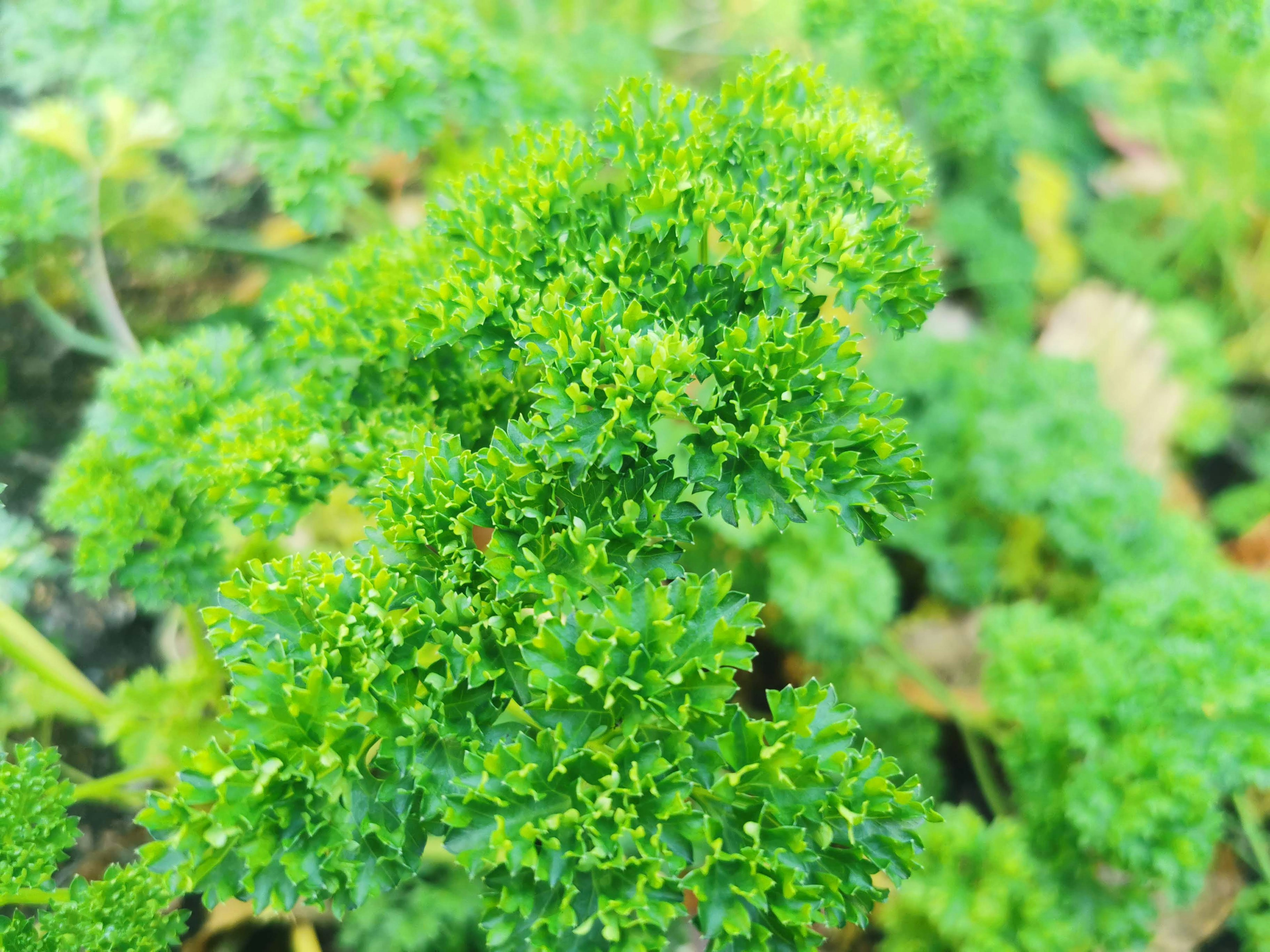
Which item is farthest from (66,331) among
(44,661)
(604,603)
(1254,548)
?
(1254,548)

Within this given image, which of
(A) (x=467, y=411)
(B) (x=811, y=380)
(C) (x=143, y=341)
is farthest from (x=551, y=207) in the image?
(C) (x=143, y=341)

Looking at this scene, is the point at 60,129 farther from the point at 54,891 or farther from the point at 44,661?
the point at 54,891

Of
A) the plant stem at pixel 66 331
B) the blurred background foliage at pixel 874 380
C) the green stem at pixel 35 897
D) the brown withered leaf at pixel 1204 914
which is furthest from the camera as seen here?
the plant stem at pixel 66 331

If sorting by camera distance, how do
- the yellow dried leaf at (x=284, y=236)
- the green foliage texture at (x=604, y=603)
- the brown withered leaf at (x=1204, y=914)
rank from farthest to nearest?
the yellow dried leaf at (x=284, y=236), the brown withered leaf at (x=1204, y=914), the green foliage texture at (x=604, y=603)

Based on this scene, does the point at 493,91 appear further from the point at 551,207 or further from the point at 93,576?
the point at 93,576

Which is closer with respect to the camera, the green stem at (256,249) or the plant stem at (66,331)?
the plant stem at (66,331)

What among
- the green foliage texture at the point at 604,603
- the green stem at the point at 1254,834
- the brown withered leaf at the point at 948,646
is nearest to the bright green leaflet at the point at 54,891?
the green foliage texture at the point at 604,603

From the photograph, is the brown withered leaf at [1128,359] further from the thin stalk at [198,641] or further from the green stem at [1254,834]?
the thin stalk at [198,641]

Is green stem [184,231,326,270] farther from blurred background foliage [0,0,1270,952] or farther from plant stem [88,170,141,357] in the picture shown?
plant stem [88,170,141,357]
